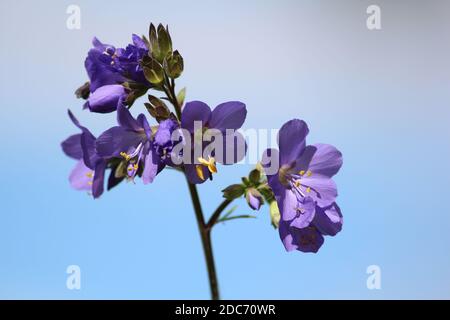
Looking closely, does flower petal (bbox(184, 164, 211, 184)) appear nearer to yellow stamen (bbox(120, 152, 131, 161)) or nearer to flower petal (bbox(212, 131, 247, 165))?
flower petal (bbox(212, 131, 247, 165))

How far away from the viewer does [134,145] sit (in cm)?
200

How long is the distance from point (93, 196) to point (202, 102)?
57cm

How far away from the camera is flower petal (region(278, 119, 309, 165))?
6.33 ft

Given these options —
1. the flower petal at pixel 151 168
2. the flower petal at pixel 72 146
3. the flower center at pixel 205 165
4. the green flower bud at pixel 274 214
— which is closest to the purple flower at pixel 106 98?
the flower petal at pixel 151 168

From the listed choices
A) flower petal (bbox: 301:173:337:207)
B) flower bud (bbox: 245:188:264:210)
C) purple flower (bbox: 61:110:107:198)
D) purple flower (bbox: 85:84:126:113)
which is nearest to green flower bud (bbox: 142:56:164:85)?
purple flower (bbox: 85:84:126:113)

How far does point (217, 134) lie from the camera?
192 centimetres

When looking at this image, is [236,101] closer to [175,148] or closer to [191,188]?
[175,148]

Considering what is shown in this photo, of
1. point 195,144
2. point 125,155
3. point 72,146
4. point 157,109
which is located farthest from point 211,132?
point 72,146

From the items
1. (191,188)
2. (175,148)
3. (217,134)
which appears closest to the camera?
(175,148)

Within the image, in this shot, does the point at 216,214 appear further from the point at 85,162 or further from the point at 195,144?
the point at 85,162

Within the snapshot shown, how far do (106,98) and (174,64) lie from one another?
0.78 ft

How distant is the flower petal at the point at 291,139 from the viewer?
1.93m

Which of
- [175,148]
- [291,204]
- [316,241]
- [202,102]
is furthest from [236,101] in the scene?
[316,241]

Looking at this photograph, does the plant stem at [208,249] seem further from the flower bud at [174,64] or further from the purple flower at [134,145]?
the flower bud at [174,64]
